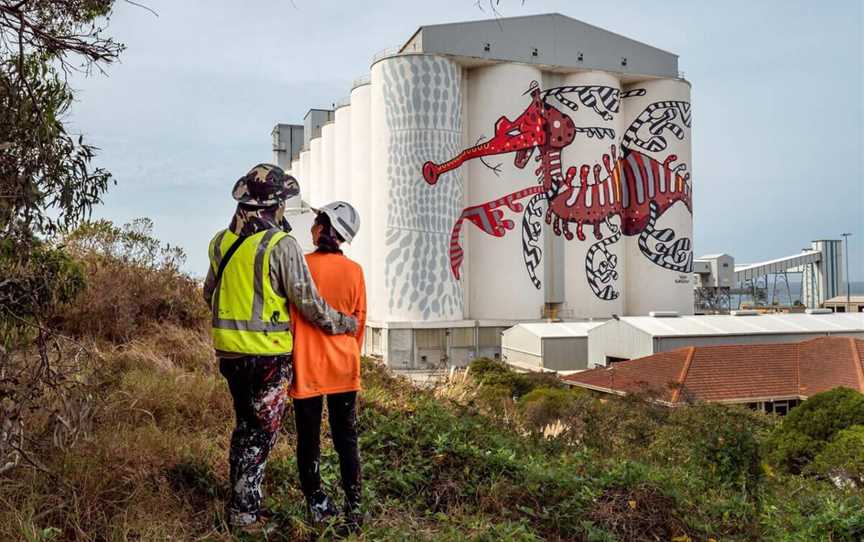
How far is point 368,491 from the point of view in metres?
4.24

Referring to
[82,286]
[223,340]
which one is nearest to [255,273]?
[223,340]

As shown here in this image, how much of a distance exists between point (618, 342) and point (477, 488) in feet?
86.7

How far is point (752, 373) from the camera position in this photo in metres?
21.2

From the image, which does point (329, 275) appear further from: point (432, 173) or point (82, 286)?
point (432, 173)

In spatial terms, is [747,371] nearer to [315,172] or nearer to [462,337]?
[462,337]

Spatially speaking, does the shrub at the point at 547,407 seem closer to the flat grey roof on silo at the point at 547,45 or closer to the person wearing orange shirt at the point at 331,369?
the person wearing orange shirt at the point at 331,369

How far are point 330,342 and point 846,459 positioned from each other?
8.33 m

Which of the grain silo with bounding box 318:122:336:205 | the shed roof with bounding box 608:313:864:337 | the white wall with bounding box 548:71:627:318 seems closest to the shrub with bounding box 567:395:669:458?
the shed roof with bounding box 608:313:864:337

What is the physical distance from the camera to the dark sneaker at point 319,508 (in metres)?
3.61

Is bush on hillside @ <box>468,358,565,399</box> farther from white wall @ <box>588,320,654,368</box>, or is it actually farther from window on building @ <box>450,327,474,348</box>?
window on building @ <box>450,327,474,348</box>

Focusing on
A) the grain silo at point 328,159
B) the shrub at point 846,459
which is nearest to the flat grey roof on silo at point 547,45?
the grain silo at point 328,159

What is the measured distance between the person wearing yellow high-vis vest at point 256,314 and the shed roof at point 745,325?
26069 millimetres

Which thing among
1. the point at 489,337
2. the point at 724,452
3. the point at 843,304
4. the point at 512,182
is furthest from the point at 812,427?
the point at 843,304

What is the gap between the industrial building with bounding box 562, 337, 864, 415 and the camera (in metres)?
19.8
